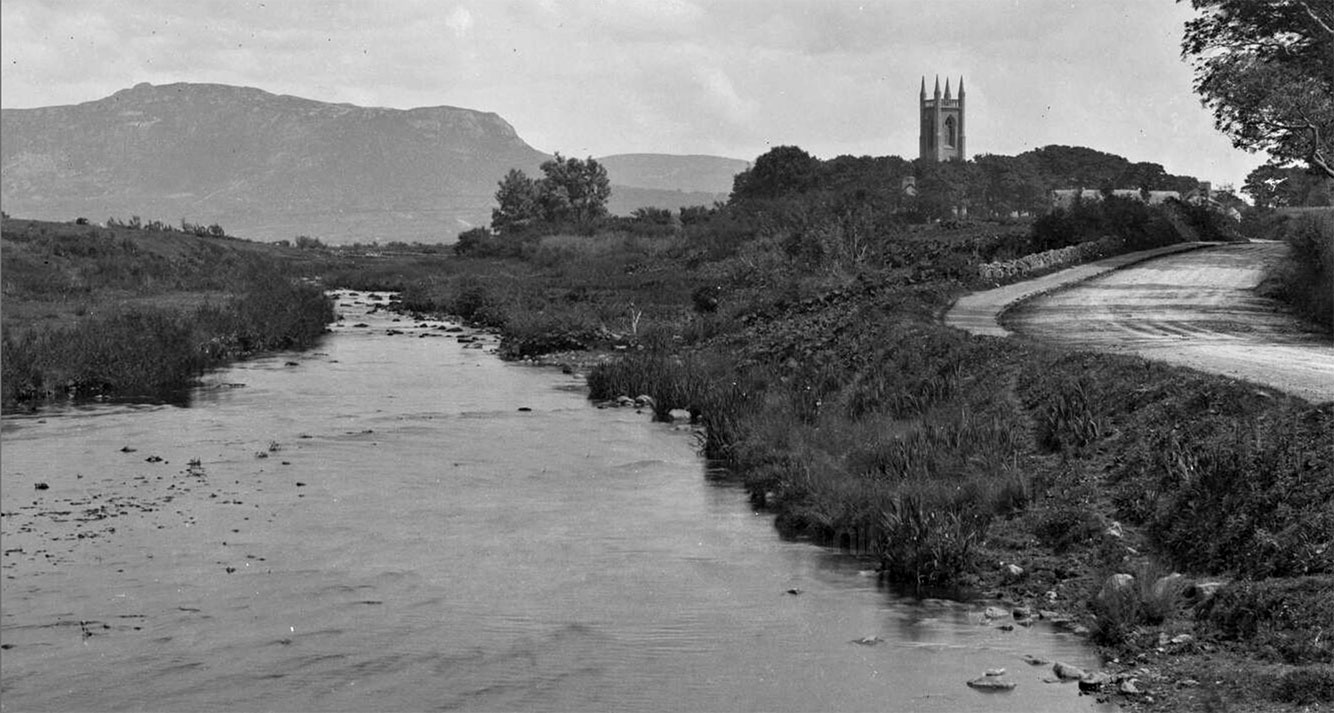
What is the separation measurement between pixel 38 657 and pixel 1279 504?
45.6 feet

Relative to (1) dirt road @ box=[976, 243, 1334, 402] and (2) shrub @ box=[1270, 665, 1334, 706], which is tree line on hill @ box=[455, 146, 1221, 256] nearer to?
(1) dirt road @ box=[976, 243, 1334, 402]

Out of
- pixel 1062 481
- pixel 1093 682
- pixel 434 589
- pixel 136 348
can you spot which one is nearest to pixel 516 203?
pixel 136 348

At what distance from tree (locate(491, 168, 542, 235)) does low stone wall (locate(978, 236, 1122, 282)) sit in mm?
94050

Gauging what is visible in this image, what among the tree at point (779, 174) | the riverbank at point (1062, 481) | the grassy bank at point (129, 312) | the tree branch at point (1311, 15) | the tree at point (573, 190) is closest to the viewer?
the riverbank at point (1062, 481)

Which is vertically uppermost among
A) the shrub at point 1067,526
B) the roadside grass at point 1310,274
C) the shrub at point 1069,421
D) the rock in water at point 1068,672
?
the roadside grass at point 1310,274

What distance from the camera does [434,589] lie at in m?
16.9

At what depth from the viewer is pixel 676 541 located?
19438 mm

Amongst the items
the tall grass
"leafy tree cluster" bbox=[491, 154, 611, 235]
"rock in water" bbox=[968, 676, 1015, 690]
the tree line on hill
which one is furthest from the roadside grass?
"leafy tree cluster" bbox=[491, 154, 611, 235]

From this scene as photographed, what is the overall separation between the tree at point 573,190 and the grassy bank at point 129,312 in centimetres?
6518

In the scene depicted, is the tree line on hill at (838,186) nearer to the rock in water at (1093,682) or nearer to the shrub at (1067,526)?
the shrub at (1067,526)

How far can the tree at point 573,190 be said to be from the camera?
150 meters

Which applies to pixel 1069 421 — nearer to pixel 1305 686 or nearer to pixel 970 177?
pixel 1305 686

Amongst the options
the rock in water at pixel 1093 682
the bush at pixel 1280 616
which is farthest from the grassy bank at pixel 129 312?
the bush at pixel 1280 616

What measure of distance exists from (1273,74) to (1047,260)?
16406mm
